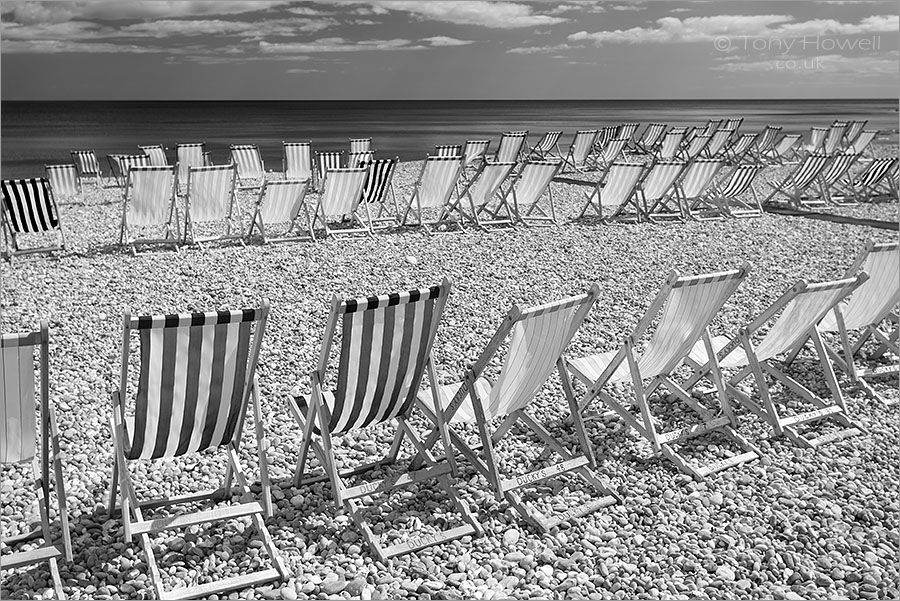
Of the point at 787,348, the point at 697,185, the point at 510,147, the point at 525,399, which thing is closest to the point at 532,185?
the point at 697,185

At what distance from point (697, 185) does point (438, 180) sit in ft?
10.2

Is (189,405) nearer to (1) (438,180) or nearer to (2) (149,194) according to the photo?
(2) (149,194)

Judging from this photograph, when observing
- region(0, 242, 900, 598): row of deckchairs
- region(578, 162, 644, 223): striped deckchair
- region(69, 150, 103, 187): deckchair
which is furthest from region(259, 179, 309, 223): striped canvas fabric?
region(69, 150, 103, 187): deckchair

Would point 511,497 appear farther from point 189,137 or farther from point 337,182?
point 189,137

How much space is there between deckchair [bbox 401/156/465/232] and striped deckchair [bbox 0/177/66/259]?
3.32 m

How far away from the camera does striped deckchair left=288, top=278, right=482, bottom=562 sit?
2.81 meters

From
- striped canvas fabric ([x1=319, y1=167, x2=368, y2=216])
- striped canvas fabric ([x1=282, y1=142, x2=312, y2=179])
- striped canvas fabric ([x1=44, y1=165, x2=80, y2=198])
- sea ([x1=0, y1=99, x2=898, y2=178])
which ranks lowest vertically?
sea ([x1=0, y1=99, x2=898, y2=178])

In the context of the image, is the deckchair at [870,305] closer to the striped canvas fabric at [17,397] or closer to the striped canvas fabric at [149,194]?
the striped canvas fabric at [17,397]

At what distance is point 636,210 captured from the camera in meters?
9.07

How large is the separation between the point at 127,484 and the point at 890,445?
3248 mm

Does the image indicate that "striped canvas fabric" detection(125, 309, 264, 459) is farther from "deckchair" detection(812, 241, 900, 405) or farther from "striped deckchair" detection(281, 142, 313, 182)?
"striped deckchair" detection(281, 142, 313, 182)

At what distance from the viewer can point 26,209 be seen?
22.7 ft

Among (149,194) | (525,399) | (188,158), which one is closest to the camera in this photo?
(525,399)

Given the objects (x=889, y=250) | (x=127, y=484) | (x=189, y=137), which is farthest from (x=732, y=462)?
(x=189, y=137)
